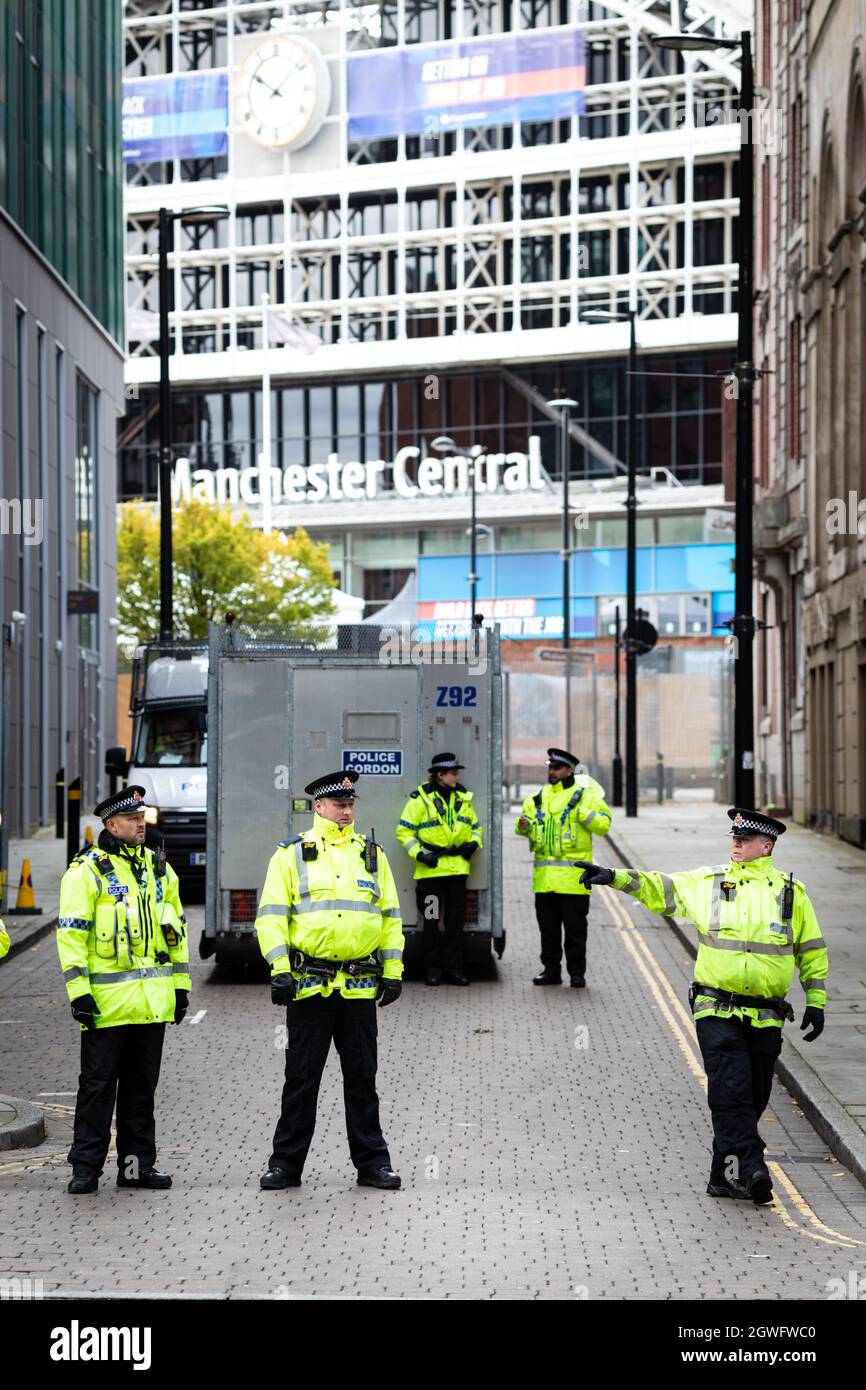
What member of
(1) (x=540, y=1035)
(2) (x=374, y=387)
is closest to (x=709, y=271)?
(2) (x=374, y=387)

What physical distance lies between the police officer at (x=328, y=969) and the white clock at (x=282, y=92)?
246 feet

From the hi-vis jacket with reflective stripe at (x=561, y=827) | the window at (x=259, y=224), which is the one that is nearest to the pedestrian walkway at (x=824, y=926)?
the hi-vis jacket with reflective stripe at (x=561, y=827)

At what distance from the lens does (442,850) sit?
16.6m

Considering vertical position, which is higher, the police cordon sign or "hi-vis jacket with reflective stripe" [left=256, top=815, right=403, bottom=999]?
the police cordon sign

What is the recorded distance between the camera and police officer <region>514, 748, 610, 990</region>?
16.6 meters

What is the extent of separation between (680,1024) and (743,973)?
5.67 metres

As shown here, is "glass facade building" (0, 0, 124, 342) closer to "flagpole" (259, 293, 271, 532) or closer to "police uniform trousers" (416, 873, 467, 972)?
"police uniform trousers" (416, 873, 467, 972)

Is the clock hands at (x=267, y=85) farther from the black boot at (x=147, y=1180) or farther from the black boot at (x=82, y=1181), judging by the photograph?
the black boot at (x=82, y=1181)

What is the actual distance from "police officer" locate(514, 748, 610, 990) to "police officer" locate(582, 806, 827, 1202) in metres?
6.70

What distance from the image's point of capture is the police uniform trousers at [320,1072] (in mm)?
9578

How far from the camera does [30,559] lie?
3672 centimetres

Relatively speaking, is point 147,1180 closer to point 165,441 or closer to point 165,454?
point 165,454

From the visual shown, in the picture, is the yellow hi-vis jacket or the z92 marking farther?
the z92 marking

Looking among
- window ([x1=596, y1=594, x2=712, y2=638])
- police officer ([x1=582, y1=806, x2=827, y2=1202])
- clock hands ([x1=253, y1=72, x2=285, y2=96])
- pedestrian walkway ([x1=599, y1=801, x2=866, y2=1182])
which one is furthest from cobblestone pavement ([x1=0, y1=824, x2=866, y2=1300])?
clock hands ([x1=253, y1=72, x2=285, y2=96])
